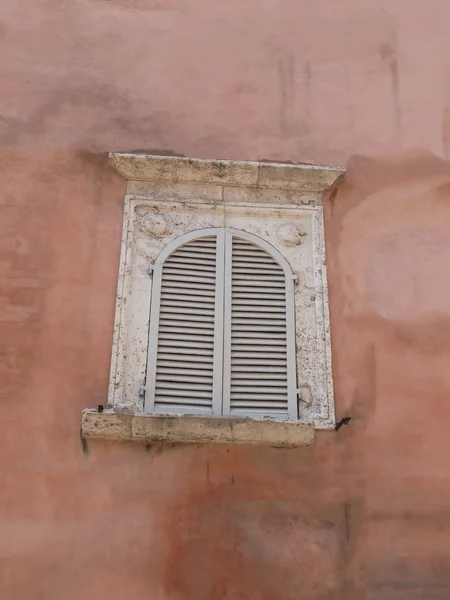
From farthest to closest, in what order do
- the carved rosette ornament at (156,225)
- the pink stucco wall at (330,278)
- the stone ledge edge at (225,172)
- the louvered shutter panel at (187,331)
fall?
the stone ledge edge at (225,172), the carved rosette ornament at (156,225), the louvered shutter panel at (187,331), the pink stucco wall at (330,278)

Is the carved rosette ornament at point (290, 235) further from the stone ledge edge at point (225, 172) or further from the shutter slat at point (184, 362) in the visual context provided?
the shutter slat at point (184, 362)

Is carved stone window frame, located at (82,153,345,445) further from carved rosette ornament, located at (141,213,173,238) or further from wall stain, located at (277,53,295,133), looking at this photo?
wall stain, located at (277,53,295,133)

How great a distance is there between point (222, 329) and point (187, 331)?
24cm

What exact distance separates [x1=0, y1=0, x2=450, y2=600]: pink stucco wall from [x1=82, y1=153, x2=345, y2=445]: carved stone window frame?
10 centimetres

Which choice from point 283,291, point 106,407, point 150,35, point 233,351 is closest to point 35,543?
point 106,407

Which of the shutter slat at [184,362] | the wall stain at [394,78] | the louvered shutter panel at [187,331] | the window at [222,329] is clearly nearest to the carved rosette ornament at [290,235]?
the window at [222,329]

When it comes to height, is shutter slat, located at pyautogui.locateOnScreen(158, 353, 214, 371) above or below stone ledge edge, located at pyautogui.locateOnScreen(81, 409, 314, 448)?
above

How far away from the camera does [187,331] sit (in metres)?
4.68

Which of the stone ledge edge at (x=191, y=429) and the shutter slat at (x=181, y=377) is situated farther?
the shutter slat at (x=181, y=377)

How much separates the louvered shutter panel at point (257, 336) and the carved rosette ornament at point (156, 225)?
0.45 m

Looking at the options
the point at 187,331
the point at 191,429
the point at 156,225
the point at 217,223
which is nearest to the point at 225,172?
the point at 217,223

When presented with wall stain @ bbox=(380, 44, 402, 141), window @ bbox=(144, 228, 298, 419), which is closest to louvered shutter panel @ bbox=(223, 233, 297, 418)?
window @ bbox=(144, 228, 298, 419)

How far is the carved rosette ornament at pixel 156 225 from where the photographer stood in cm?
490

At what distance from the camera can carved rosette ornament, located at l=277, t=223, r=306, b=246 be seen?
4.98 meters
